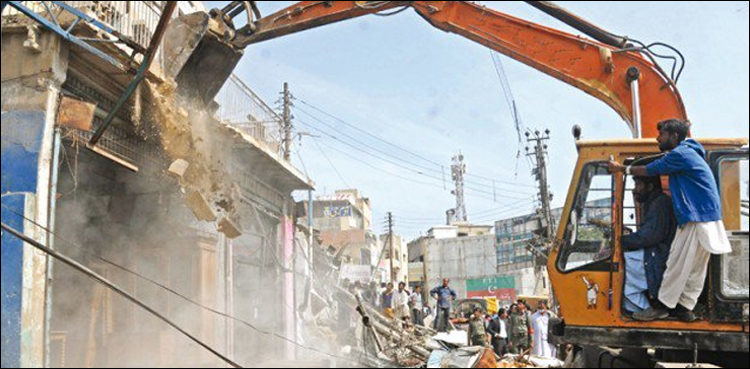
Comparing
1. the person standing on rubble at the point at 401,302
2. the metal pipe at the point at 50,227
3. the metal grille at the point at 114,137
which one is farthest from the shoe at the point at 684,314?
the person standing on rubble at the point at 401,302

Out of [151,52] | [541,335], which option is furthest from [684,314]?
[541,335]

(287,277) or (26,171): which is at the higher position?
(26,171)

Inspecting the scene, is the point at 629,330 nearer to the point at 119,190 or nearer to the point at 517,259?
the point at 119,190

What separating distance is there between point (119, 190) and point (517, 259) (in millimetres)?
47873

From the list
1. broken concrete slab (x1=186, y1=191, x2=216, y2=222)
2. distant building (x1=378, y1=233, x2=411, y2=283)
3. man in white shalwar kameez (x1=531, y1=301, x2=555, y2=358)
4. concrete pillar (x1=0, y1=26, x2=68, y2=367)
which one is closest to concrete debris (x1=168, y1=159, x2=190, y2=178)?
broken concrete slab (x1=186, y1=191, x2=216, y2=222)

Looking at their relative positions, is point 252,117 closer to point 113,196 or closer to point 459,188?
point 113,196

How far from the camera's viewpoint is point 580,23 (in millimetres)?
7637

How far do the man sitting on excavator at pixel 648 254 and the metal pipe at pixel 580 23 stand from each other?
326 cm

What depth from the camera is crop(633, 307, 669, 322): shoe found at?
463cm

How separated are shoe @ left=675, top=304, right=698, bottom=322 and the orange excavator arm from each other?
2.73 metres

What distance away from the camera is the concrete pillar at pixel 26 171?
23.0 ft

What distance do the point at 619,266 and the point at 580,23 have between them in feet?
12.7

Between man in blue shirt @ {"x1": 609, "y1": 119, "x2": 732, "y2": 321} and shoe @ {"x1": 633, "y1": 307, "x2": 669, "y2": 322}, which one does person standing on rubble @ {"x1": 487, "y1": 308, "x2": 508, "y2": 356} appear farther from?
man in blue shirt @ {"x1": 609, "y1": 119, "x2": 732, "y2": 321}

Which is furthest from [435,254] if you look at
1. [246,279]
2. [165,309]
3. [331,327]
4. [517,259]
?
[165,309]
